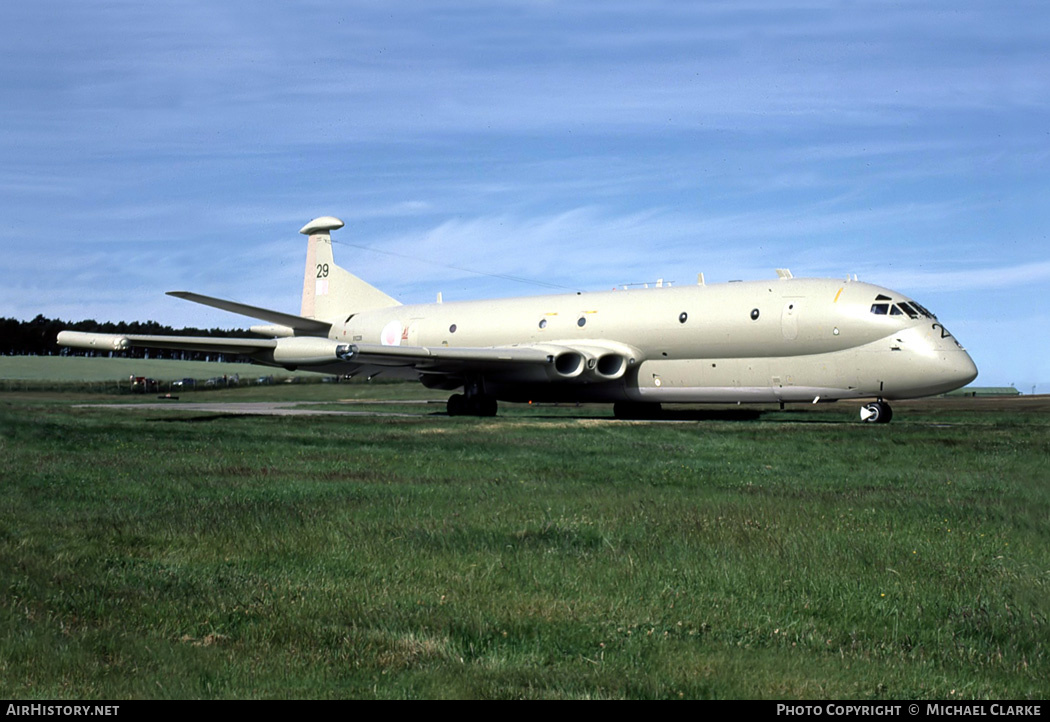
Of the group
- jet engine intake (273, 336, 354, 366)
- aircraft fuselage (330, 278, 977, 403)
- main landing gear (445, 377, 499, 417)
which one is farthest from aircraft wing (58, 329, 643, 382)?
main landing gear (445, 377, 499, 417)

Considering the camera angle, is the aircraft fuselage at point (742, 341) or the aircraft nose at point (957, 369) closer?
the aircraft nose at point (957, 369)

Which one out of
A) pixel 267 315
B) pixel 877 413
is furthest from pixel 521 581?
pixel 267 315

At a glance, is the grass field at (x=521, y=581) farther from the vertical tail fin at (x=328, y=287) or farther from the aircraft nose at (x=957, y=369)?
the vertical tail fin at (x=328, y=287)

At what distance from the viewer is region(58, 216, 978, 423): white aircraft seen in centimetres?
2530

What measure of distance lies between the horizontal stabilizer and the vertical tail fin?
3.96 ft

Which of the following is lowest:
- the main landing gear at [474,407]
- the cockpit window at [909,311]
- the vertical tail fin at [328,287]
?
the main landing gear at [474,407]

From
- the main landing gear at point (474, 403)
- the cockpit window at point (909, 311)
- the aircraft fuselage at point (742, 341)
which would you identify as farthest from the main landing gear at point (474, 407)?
the cockpit window at point (909, 311)

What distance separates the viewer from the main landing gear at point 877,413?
25.7 m

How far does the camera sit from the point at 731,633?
5.57 meters

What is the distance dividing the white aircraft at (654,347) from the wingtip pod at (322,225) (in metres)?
5.66

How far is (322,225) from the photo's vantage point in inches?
1646

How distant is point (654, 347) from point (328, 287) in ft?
55.2

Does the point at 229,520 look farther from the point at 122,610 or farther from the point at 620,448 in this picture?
the point at 620,448

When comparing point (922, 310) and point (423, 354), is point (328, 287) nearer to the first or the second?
point (423, 354)
